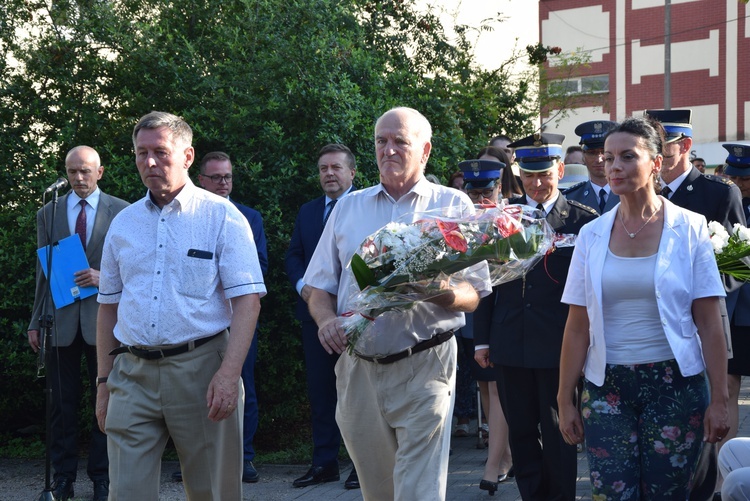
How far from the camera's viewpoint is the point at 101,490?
22.6 feet

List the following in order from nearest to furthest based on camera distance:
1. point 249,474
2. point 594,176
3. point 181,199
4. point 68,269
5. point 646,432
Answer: point 646,432
point 181,199
point 68,269
point 249,474
point 594,176

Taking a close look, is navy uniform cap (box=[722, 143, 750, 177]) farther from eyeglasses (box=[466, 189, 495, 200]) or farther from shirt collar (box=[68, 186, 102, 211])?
shirt collar (box=[68, 186, 102, 211])

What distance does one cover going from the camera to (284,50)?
868 centimetres

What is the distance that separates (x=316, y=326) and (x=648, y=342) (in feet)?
11.6

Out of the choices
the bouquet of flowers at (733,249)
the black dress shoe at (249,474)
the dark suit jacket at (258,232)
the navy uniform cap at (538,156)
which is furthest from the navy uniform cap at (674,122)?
the black dress shoe at (249,474)

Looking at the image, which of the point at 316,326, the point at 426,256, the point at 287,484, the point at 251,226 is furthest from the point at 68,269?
the point at 426,256

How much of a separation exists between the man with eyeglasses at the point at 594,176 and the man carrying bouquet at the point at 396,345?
283 cm

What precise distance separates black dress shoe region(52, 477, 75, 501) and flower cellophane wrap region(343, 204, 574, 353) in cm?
357

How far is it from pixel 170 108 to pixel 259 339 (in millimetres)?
2458

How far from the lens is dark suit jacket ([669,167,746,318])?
5.98 m

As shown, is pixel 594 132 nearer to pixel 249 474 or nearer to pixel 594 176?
pixel 594 176

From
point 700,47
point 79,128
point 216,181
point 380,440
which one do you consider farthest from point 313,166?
point 700,47

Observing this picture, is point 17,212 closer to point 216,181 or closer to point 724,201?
point 216,181

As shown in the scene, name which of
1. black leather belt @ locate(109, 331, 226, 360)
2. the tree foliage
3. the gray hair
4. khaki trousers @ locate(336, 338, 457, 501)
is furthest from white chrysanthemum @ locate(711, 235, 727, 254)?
the tree foliage
